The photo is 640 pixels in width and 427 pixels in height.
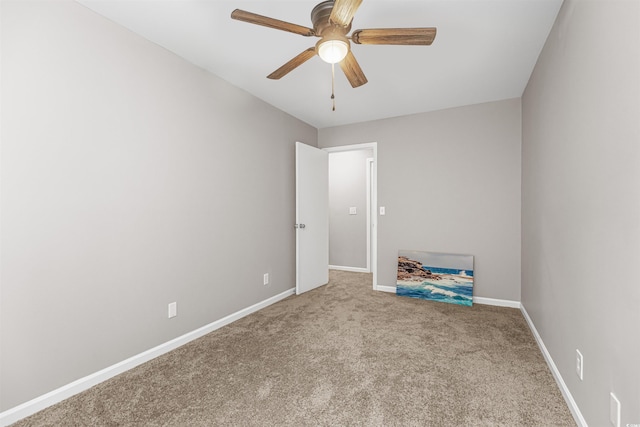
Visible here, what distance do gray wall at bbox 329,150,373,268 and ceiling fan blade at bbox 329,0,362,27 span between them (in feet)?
12.7

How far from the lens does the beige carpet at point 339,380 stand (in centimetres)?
161

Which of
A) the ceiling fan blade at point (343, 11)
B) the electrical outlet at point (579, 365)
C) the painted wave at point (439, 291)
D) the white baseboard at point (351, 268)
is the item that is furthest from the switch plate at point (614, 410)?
the white baseboard at point (351, 268)

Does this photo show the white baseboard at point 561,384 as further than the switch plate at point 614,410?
Yes

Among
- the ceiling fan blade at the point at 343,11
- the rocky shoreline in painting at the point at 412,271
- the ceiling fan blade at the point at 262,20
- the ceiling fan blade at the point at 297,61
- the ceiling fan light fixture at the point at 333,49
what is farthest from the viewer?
the rocky shoreline in painting at the point at 412,271

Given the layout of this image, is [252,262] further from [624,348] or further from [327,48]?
[624,348]

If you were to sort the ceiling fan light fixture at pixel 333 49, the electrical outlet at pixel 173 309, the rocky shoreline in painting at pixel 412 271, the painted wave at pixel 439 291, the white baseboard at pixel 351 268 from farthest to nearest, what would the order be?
1. the white baseboard at pixel 351 268
2. the rocky shoreline in painting at pixel 412 271
3. the painted wave at pixel 439 291
4. the electrical outlet at pixel 173 309
5. the ceiling fan light fixture at pixel 333 49

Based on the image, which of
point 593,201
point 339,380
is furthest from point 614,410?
point 339,380

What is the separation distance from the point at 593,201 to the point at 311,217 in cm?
307

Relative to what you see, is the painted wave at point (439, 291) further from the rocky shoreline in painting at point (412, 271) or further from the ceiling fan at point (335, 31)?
the ceiling fan at point (335, 31)

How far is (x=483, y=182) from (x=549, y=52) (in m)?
1.65

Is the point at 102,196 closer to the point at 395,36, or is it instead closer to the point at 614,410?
the point at 395,36

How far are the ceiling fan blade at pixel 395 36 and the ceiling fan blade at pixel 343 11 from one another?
13 cm

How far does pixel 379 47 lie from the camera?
90.6 inches

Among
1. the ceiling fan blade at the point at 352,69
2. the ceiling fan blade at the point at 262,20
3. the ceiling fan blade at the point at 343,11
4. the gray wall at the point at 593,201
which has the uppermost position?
the ceiling fan blade at the point at 262,20
